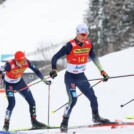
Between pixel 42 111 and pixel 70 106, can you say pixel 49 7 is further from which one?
pixel 70 106

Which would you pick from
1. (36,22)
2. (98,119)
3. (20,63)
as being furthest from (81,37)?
(36,22)

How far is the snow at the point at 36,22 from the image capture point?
296 feet

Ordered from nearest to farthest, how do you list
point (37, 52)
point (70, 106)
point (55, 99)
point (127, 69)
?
1. point (70, 106)
2. point (55, 99)
3. point (127, 69)
4. point (37, 52)

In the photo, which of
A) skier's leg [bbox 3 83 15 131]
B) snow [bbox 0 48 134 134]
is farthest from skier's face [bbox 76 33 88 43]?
skier's leg [bbox 3 83 15 131]

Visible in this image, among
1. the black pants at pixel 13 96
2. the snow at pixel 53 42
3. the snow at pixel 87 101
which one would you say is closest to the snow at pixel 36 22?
the snow at pixel 53 42

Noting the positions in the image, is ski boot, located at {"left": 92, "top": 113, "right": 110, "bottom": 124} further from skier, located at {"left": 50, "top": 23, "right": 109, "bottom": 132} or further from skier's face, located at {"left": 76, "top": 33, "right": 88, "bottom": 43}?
skier's face, located at {"left": 76, "top": 33, "right": 88, "bottom": 43}

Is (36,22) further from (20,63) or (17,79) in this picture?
(20,63)

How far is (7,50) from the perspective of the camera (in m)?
87.7

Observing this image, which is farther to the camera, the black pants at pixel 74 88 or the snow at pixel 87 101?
the snow at pixel 87 101

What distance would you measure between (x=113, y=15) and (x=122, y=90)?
118ft

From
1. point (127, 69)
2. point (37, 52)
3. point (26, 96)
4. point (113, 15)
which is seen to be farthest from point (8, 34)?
point (26, 96)

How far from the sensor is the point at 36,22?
100 m

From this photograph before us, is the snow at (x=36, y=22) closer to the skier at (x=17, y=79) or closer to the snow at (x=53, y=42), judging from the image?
the snow at (x=53, y=42)

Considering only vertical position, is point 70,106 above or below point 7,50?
below
